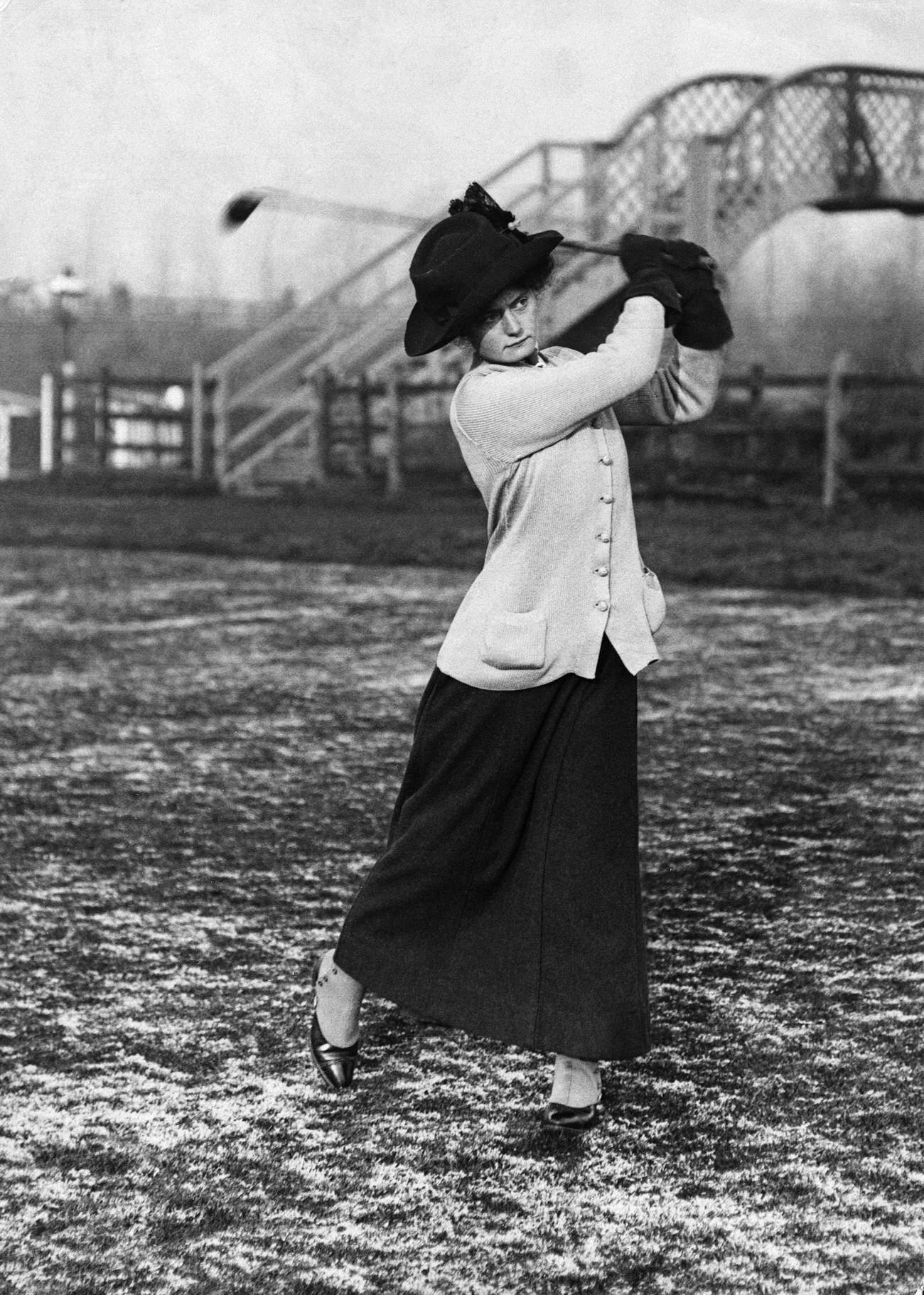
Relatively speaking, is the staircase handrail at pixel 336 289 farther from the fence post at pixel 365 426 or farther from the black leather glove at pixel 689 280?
the black leather glove at pixel 689 280

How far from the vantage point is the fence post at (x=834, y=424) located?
49.6 feet

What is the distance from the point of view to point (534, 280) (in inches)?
89.4

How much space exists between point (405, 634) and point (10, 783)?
3.13 m

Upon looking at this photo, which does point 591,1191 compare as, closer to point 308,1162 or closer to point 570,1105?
point 570,1105

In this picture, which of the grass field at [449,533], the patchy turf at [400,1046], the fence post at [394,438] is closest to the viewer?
the patchy turf at [400,1046]

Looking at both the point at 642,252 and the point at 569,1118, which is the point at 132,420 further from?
the point at 569,1118

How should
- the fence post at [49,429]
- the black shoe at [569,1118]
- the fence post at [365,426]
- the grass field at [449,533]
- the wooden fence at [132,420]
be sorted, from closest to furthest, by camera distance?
the black shoe at [569,1118], the grass field at [449,533], the fence post at [365,426], the wooden fence at [132,420], the fence post at [49,429]

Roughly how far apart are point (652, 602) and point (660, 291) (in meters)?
0.42

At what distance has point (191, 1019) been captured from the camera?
2.75 metres

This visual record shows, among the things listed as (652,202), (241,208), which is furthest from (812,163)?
(241,208)

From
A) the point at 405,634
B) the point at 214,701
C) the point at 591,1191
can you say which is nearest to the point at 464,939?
the point at 591,1191

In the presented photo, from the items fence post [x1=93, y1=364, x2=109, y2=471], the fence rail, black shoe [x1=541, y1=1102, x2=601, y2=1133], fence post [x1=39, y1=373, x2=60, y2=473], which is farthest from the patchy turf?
fence post [x1=39, y1=373, x2=60, y2=473]

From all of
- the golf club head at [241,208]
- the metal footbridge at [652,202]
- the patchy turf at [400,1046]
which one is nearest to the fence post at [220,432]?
the metal footbridge at [652,202]

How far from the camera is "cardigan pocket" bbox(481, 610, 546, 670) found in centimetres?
229
